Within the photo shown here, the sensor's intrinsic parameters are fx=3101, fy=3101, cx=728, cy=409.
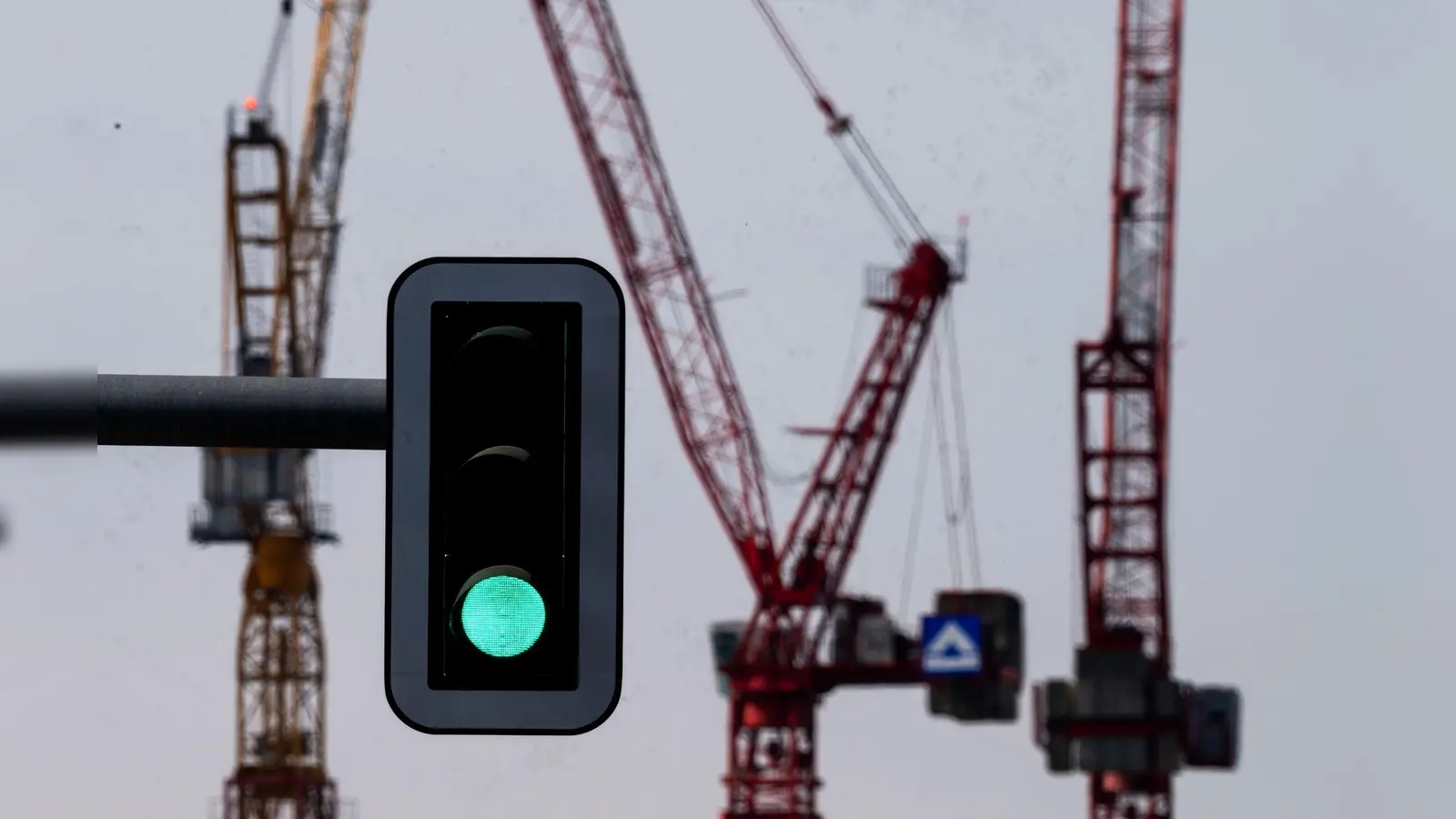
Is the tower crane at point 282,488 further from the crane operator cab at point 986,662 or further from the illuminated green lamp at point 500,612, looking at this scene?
the illuminated green lamp at point 500,612

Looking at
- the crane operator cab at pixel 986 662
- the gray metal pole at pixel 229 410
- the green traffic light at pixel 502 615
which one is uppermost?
the crane operator cab at pixel 986 662

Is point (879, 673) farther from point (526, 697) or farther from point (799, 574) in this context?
point (526, 697)

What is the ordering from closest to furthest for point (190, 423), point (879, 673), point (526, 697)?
point (526, 697) → point (190, 423) → point (879, 673)

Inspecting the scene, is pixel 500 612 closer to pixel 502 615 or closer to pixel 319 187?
pixel 502 615

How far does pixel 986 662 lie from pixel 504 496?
8224 centimetres

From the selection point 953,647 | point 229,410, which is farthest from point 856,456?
point 229,410

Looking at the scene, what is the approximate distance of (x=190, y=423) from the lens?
10133 millimetres

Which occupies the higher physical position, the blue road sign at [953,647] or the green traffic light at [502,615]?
the blue road sign at [953,647]

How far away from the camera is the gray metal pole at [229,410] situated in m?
9.92

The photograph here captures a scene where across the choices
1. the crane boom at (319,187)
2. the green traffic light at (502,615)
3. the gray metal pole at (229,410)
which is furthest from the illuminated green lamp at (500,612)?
the crane boom at (319,187)

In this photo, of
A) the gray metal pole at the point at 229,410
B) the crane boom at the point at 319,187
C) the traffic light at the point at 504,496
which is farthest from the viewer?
the crane boom at the point at 319,187

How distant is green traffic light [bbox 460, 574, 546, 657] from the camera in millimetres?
8734

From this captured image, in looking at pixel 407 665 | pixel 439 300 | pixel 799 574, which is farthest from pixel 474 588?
pixel 799 574

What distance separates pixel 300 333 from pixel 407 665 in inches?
3391
